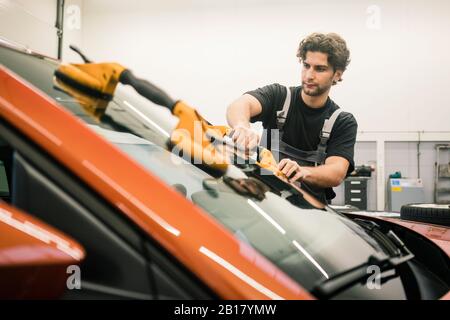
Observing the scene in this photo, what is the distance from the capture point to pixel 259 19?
17.5 ft

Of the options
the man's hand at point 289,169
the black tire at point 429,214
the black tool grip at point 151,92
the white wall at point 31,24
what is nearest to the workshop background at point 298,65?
the white wall at point 31,24

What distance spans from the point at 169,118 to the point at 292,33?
16.4ft

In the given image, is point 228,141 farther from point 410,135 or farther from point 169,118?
point 410,135

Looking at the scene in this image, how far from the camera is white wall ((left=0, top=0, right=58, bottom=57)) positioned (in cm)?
342

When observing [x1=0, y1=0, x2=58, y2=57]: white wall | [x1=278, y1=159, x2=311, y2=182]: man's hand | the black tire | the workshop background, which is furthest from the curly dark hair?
the workshop background

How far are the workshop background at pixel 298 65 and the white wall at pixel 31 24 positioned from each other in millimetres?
211

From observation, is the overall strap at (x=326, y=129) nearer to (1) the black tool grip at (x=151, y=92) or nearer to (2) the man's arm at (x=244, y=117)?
(2) the man's arm at (x=244, y=117)

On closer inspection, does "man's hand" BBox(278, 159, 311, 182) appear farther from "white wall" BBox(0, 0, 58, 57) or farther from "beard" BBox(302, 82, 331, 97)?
"white wall" BBox(0, 0, 58, 57)

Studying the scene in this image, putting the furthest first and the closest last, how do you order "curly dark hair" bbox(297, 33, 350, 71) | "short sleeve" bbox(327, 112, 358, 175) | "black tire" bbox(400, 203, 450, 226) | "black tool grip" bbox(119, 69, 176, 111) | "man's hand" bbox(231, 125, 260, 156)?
"curly dark hair" bbox(297, 33, 350, 71) < "short sleeve" bbox(327, 112, 358, 175) < "black tire" bbox(400, 203, 450, 226) < "man's hand" bbox(231, 125, 260, 156) < "black tool grip" bbox(119, 69, 176, 111)

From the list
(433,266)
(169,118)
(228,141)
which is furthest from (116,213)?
(433,266)

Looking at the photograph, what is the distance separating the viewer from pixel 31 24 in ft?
13.3

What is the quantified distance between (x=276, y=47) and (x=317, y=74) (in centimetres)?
378

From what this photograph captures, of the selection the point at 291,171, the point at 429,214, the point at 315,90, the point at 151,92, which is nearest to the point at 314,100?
the point at 315,90

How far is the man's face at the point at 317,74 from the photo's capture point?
1.78 metres
